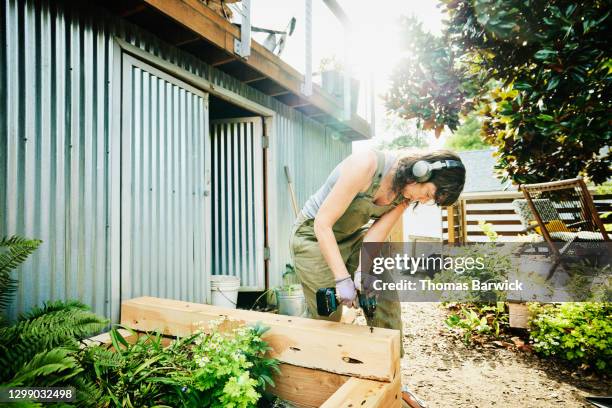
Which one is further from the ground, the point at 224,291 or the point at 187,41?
the point at 187,41

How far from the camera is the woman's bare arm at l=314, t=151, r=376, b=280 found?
6.93 feet

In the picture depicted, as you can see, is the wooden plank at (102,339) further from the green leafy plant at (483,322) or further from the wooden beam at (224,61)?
the green leafy plant at (483,322)

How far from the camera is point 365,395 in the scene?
172cm

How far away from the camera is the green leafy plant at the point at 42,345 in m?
1.50

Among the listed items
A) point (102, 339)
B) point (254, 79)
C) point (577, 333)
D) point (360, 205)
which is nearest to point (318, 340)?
point (360, 205)

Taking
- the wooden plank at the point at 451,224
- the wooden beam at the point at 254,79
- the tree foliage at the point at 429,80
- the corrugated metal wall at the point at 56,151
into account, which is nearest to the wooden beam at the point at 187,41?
the corrugated metal wall at the point at 56,151

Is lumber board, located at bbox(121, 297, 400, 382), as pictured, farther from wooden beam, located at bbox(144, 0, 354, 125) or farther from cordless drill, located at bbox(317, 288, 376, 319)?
wooden beam, located at bbox(144, 0, 354, 125)

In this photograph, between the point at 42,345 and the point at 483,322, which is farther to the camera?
the point at 483,322

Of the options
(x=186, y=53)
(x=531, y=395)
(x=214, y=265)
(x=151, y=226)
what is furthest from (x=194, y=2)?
(x=531, y=395)

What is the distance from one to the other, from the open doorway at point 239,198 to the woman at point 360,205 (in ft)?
8.02

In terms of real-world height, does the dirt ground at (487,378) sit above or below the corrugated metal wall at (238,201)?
below

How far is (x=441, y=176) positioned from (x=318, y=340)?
1237 mm

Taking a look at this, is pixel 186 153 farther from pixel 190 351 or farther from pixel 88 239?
pixel 190 351

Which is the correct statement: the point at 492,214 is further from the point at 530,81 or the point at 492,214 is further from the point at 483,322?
the point at 530,81
